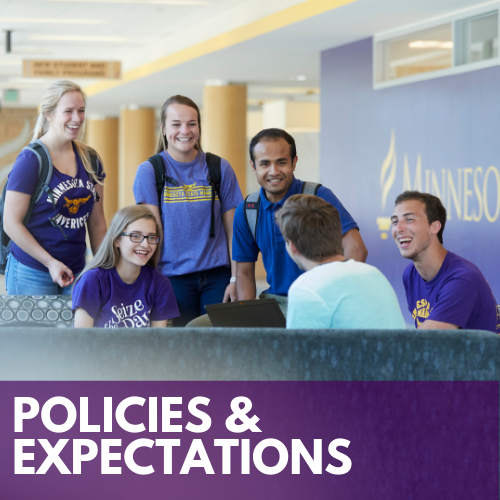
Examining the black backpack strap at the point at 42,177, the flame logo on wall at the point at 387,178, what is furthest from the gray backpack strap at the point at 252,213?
the flame logo on wall at the point at 387,178

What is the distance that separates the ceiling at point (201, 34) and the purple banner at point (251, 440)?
16.7 feet

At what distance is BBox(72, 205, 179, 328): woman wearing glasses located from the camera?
2.52m

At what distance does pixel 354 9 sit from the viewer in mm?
6340

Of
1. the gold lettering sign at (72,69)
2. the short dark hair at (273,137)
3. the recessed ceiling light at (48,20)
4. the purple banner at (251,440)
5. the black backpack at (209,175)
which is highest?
the recessed ceiling light at (48,20)

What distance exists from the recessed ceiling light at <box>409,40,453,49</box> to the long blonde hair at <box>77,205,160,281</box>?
452 centimetres

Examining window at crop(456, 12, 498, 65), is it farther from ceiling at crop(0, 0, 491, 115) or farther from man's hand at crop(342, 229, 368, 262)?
man's hand at crop(342, 229, 368, 262)

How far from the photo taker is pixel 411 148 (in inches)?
276

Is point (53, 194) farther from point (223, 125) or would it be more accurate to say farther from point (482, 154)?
point (223, 125)

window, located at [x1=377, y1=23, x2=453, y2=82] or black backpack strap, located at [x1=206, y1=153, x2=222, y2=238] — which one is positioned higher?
window, located at [x1=377, y1=23, x2=453, y2=82]

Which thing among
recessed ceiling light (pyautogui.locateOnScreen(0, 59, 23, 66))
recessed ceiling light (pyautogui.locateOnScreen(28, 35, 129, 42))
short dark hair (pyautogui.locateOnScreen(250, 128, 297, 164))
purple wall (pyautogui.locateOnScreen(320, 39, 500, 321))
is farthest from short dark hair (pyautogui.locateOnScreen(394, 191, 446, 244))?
recessed ceiling light (pyautogui.locateOnScreen(0, 59, 23, 66))

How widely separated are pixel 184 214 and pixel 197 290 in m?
0.31

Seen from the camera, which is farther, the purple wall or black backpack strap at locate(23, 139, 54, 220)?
the purple wall

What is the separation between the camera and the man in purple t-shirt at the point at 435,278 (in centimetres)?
229

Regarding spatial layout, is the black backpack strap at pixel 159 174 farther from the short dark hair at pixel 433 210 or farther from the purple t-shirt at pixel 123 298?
the short dark hair at pixel 433 210
